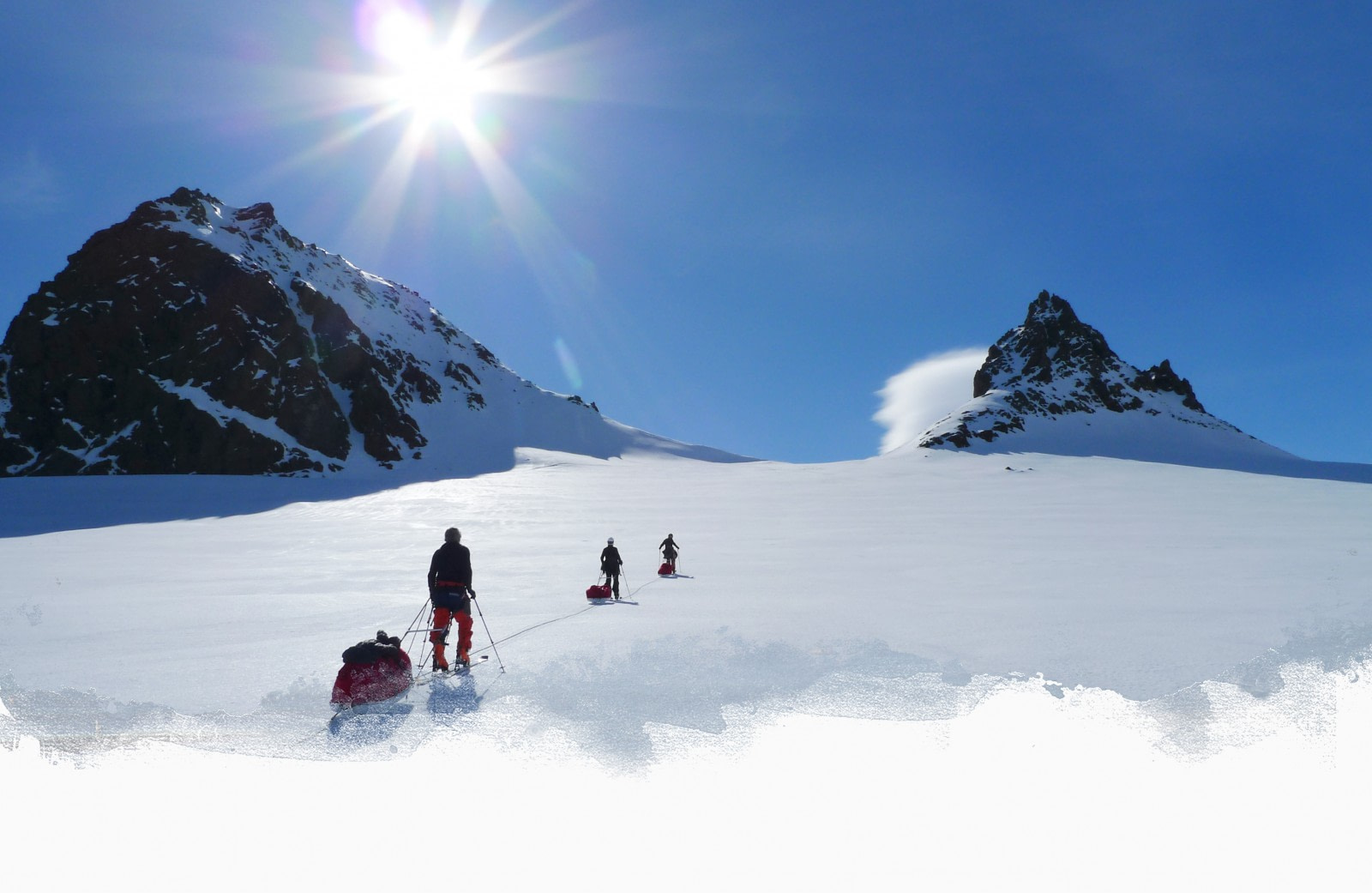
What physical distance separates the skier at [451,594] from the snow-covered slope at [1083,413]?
2431 inches

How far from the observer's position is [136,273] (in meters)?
77.9

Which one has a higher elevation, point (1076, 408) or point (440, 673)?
point (1076, 408)

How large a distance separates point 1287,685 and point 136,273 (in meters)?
104

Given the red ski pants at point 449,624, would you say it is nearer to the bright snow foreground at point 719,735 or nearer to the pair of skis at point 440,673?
the pair of skis at point 440,673

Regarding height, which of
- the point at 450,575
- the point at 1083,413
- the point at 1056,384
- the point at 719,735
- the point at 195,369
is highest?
the point at 1056,384

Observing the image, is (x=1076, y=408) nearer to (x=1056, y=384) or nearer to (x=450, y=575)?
(x=1056, y=384)

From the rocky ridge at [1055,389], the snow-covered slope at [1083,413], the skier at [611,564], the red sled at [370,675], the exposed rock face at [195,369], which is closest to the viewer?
the red sled at [370,675]

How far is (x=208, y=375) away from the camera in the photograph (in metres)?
74.3

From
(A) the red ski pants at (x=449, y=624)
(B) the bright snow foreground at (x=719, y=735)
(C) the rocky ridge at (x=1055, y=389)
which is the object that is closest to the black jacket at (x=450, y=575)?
(A) the red ski pants at (x=449, y=624)

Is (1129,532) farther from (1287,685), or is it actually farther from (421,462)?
(421,462)

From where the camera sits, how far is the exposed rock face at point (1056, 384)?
8056 cm

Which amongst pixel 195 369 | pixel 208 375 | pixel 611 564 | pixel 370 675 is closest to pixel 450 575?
pixel 370 675

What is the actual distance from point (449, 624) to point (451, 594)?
13.8 inches

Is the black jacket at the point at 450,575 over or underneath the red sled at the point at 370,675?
over
